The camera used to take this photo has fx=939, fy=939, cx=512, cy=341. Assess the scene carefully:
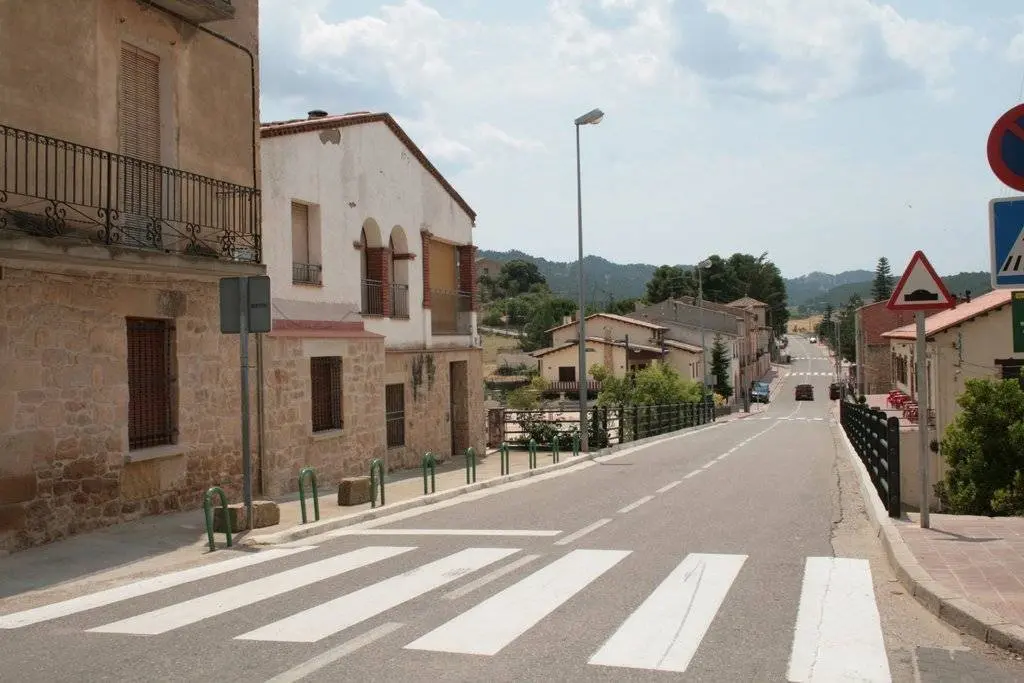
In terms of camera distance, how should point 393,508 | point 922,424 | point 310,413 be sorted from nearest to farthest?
point 922,424 < point 393,508 < point 310,413

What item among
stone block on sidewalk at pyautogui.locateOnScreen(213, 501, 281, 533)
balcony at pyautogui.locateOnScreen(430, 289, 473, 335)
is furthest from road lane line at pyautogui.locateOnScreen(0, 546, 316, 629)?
balcony at pyautogui.locateOnScreen(430, 289, 473, 335)

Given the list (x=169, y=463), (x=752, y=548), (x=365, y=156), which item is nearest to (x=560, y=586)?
(x=752, y=548)

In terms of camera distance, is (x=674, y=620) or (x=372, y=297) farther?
(x=372, y=297)

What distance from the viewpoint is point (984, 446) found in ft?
60.6

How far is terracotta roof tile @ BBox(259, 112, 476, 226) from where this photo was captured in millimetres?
15539

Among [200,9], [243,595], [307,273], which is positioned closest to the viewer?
[243,595]

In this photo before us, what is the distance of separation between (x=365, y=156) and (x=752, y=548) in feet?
40.1

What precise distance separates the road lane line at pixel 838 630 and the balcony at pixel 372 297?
12516mm

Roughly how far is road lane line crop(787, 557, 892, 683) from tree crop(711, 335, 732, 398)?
2759 inches

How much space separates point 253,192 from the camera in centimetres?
1352

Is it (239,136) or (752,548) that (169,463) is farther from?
(752,548)

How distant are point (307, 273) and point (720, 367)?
6489 centimetres

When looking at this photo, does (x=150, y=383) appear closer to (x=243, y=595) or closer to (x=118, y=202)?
(x=118, y=202)

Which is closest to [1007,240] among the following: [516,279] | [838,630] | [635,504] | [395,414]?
[838,630]
